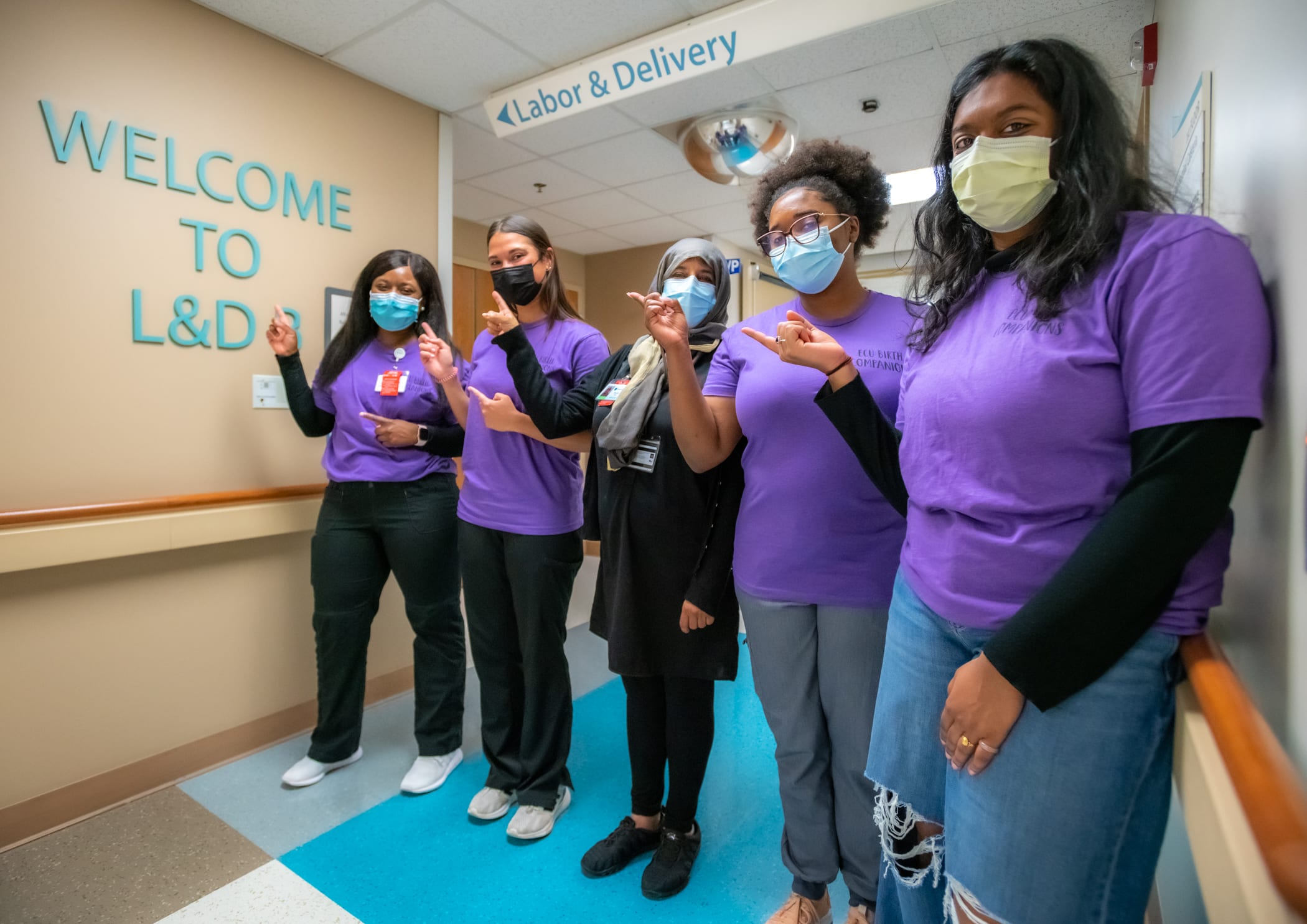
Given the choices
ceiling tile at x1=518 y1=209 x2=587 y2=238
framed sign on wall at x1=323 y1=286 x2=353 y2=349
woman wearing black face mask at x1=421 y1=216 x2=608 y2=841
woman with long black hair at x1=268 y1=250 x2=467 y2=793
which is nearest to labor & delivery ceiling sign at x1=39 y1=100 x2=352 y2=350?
framed sign on wall at x1=323 y1=286 x2=353 y2=349

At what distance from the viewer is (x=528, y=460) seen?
1.89 meters

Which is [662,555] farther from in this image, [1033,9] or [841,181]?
[1033,9]

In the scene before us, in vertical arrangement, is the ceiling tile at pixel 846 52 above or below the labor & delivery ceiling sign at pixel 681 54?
above

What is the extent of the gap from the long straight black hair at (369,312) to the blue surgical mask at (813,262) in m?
1.28

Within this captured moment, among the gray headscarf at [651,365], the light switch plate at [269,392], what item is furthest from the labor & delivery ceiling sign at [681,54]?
the light switch plate at [269,392]

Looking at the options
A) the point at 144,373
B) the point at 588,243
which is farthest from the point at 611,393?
the point at 588,243

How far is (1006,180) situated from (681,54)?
6.38 feet

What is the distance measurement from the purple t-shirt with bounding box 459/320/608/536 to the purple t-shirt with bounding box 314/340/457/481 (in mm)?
317

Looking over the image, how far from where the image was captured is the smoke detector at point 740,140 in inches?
122

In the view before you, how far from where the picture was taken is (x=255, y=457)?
2473 millimetres

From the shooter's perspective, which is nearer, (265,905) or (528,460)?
(265,905)

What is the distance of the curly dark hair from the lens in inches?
54.9

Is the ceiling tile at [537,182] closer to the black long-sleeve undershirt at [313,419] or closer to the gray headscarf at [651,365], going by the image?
the black long-sleeve undershirt at [313,419]

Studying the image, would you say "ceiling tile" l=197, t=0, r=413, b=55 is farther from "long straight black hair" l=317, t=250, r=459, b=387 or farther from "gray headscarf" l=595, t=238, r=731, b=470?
"gray headscarf" l=595, t=238, r=731, b=470
